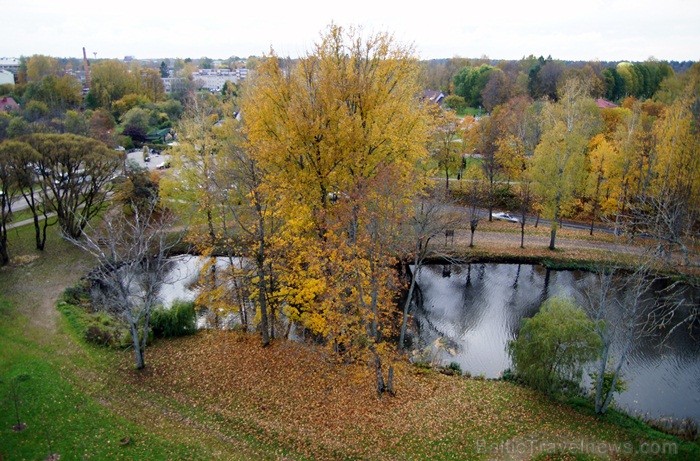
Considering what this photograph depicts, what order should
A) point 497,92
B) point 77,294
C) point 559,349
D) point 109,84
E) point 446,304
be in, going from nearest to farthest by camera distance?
point 559,349 → point 77,294 → point 446,304 → point 497,92 → point 109,84

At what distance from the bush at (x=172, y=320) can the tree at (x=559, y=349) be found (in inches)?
565

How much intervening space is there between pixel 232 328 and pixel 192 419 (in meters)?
7.48

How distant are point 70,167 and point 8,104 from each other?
51.9m

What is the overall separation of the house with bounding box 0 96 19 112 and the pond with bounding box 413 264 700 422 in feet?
211

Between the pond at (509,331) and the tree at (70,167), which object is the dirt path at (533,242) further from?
the tree at (70,167)

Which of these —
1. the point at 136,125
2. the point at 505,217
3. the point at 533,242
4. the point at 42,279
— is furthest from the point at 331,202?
the point at 136,125

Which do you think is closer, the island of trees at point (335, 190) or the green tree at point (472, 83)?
the island of trees at point (335, 190)

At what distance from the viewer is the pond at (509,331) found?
20.3 m

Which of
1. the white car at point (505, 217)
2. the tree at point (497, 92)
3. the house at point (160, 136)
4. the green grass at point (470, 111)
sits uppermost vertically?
the tree at point (497, 92)

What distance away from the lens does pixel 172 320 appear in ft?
72.2

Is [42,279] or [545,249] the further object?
[545,249]

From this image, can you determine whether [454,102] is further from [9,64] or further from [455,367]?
[9,64]

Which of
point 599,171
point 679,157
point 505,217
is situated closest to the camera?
point 679,157

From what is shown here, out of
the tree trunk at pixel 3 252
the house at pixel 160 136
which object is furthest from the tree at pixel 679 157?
the house at pixel 160 136
